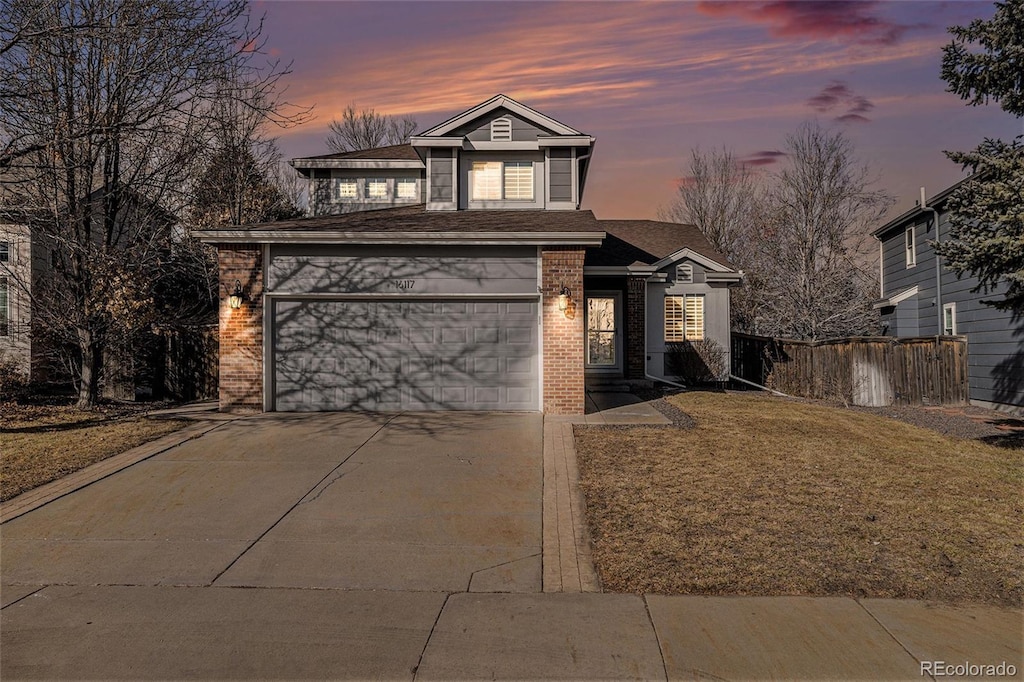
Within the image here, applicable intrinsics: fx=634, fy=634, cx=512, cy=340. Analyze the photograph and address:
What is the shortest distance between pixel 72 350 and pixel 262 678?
13875 millimetres

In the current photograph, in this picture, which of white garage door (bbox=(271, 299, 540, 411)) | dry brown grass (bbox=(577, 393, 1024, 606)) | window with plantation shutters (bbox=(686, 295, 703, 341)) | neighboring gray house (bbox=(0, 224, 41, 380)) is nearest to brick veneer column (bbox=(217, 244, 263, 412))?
white garage door (bbox=(271, 299, 540, 411))

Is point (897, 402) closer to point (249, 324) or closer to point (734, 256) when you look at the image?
point (249, 324)

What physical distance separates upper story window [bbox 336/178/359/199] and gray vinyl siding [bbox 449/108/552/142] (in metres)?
5.89

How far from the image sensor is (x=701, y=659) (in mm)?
4082

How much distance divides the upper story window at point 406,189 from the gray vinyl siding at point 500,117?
4929 millimetres

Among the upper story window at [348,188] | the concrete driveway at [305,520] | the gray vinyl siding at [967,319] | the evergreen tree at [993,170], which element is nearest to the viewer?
the concrete driveway at [305,520]

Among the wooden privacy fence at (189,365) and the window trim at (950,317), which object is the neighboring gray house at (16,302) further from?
the window trim at (950,317)

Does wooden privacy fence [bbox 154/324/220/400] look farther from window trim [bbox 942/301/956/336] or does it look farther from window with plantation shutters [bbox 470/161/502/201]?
window trim [bbox 942/301/956/336]

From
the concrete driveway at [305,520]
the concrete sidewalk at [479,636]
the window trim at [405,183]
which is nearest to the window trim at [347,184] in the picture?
the window trim at [405,183]

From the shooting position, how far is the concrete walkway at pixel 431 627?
401cm

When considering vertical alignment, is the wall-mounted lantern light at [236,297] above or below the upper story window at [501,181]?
below

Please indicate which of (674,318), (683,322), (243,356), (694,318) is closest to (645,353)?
(674,318)

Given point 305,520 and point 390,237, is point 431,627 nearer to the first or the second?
point 305,520

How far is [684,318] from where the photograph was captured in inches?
755
